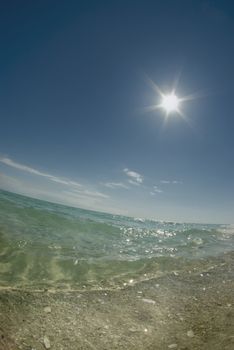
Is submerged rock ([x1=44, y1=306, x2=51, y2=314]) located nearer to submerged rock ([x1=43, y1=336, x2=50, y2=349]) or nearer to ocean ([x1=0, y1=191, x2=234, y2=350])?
ocean ([x1=0, y1=191, x2=234, y2=350])

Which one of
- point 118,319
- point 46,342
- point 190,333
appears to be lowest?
point 46,342

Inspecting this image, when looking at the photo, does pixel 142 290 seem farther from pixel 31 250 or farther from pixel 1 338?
pixel 31 250

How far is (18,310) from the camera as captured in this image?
527 centimetres

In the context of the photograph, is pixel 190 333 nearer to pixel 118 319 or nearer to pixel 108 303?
pixel 118 319

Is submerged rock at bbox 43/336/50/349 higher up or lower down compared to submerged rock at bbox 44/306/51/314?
lower down

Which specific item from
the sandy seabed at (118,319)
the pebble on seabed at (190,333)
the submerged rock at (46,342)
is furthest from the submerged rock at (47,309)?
the pebble on seabed at (190,333)

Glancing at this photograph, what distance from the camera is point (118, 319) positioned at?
5.46 m

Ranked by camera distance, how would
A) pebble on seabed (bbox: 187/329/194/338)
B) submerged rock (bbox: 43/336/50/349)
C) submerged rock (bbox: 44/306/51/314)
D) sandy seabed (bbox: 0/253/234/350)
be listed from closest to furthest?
1. submerged rock (bbox: 43/336/50/349)
2. sandy seabed (bbox: 0/253/234/350)
3. pebble on seabed (bbox: 187/329/194/338)
4. submerged rock (bbox: 44/306/51/314)

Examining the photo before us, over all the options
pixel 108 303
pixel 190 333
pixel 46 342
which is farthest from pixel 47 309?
pixel 190 333

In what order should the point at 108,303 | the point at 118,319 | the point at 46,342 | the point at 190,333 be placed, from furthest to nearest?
the point at 108,303 → the point at 118,319 → the point at 190,333 → the point at 46,342

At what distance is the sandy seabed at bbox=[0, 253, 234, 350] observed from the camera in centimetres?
454

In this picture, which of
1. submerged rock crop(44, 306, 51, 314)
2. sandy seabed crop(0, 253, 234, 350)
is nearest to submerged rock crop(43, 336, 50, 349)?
sandy seabed crop(0, 253, 234, 350)

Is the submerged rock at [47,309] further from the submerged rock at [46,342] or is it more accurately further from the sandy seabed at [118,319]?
the submerged rock at [46,342]

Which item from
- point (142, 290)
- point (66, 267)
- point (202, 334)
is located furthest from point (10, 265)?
point (202, 334)
